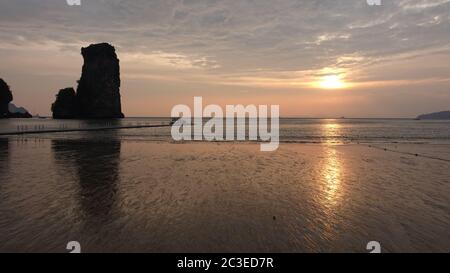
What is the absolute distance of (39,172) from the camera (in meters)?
21.5

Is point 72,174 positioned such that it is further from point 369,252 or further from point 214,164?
point 369,252

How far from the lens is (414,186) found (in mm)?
18594

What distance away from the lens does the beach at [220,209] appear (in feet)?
31.0

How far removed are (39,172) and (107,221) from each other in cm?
1330

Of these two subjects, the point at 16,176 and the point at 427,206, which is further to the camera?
the point at 16,176

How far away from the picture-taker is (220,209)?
13133mm

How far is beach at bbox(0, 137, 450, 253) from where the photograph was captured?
944 cm
